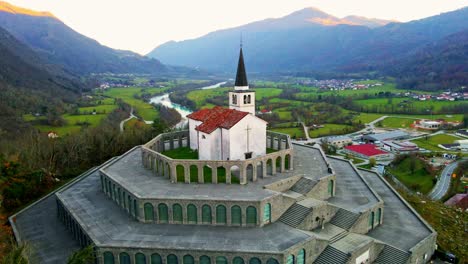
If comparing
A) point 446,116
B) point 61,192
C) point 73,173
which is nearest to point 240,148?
point 61,192

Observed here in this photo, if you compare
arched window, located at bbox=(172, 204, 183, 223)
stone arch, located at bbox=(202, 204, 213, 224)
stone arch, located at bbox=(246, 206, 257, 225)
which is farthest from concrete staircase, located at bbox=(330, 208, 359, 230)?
arched window, located at bbox=(172, 204, 183, 223)

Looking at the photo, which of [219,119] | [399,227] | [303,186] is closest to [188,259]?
[303,186]

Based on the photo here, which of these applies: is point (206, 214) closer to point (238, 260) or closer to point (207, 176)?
point (238, 260)

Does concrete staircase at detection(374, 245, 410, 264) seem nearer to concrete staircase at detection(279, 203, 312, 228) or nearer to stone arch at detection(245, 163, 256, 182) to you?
concrete staircase at detection(279, 203, 312, 228)

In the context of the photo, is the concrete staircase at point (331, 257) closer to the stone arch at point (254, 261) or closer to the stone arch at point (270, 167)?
the stone arch at point (254, 261)

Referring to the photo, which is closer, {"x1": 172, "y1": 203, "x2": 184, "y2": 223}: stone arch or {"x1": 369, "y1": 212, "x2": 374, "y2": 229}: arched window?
{"x1": 172, "y1": 203, "x2": 184, "y2": 223}: stone arch

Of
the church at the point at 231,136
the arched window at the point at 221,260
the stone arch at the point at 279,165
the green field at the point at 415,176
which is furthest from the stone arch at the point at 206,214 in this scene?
the green field at the point at 415,176
